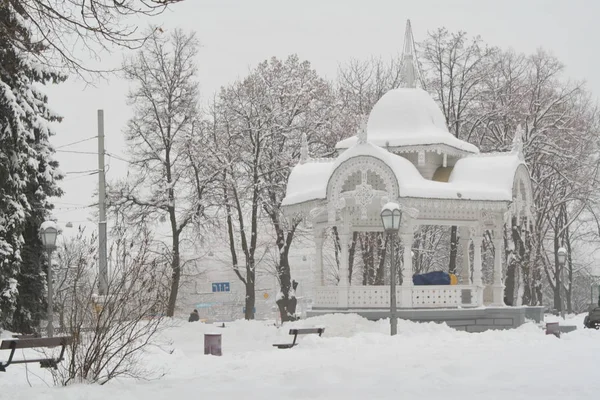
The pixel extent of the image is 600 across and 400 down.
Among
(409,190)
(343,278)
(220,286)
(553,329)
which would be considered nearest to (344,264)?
(343,278)

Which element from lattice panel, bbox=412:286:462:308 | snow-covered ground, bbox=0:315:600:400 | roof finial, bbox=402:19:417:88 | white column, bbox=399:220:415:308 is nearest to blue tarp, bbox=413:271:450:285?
lattice panel, bbox=412:286:462:308

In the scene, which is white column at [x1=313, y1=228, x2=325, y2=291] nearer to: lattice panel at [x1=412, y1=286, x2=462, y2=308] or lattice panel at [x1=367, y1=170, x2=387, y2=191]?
lattice panel at [x1=367, y1=170, x2=387, y2=191]

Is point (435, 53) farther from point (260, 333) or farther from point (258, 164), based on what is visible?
point (260, 333)

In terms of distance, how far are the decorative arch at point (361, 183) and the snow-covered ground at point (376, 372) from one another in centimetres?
489

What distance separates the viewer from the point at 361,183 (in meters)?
22.6

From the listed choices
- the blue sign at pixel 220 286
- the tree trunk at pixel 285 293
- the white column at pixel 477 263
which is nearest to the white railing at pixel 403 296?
the white column at pixel 477 263

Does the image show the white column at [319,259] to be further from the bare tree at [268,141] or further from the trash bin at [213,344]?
the trash bin at [213,344]

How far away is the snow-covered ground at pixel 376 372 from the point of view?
9203mm

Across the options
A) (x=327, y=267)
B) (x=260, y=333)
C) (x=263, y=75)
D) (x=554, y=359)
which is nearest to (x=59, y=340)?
(x=554, y=359)

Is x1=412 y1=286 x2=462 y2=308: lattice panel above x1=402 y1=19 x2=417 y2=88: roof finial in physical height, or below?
below

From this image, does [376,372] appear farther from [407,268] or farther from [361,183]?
[407,268]

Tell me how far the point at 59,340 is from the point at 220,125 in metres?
23.2

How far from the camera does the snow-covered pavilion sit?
2280 cm

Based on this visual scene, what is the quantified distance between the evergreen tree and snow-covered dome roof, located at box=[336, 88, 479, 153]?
29.4ft
